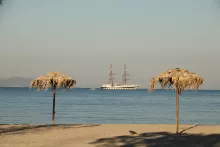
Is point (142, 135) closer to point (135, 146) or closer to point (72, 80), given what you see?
point (135, 146)

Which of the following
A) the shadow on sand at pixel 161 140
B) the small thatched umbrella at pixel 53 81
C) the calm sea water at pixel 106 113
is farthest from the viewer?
the calm sea water at pixel 106 113

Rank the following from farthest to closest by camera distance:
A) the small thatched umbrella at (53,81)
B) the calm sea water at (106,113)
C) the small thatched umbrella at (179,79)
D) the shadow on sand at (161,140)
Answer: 1. the calm sea water at (106,113)
2. the small thatched umbrella at (53,81)
3. the small thatched umbrella at (179,79)
4. the shadow on sand at (161,140)

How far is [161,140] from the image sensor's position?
15242mm

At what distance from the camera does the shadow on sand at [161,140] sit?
14.1 metres

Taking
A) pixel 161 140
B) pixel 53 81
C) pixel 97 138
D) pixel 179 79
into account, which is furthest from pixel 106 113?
pixel 161 140

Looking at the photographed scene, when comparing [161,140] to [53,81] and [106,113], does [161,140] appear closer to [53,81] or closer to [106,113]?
[53,81]

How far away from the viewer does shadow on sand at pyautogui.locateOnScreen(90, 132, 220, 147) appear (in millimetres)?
14070

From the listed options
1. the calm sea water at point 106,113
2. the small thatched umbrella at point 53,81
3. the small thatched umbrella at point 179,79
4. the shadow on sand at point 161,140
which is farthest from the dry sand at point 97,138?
the calm sea water at point 106,113

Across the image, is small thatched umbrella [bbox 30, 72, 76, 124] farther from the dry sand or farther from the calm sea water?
the calm sea water

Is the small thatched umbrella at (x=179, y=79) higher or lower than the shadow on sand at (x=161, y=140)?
higher

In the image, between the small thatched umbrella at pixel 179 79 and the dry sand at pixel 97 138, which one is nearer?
the dry sand at pixel 97 138

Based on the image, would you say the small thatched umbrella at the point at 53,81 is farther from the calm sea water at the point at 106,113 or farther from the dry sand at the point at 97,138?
the calm sea water at the point at 106,113

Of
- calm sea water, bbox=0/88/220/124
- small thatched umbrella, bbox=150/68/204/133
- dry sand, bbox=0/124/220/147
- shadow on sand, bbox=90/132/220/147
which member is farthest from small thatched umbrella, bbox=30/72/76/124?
calm sea water, bbox=0/88/220/124

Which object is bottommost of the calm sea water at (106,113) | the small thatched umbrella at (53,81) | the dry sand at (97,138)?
the calm sea water at (106,113)
